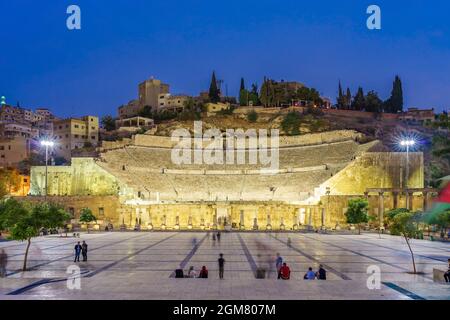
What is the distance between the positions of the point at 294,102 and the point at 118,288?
99.4 meters

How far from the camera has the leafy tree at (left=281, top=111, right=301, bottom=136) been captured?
8941 centimetres

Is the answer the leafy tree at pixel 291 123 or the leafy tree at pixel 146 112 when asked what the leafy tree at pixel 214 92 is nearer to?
the leafy tree at pixel 146 112

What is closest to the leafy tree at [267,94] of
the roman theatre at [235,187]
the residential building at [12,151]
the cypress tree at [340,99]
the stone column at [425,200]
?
the cypress tree at [340,99]

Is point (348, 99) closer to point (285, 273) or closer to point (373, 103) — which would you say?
point (373, 103)

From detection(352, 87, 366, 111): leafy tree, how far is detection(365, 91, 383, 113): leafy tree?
939mm

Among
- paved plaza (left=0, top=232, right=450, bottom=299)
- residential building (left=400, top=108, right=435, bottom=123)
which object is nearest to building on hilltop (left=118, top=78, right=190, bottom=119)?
residential building (left=400, top=108, right=435, bottom=123)

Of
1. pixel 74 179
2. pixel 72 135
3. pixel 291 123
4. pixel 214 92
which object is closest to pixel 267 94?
pixel 214 92

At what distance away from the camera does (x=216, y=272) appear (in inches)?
798

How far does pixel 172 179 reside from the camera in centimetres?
6888

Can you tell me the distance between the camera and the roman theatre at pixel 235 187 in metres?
55.4

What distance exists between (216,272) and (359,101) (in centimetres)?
10066

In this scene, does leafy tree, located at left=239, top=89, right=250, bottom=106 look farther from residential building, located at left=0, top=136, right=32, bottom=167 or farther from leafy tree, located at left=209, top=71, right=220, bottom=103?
residential building, located at left=0, top=136, right=32, bottom=167

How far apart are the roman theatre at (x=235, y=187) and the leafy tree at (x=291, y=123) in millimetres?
11617
